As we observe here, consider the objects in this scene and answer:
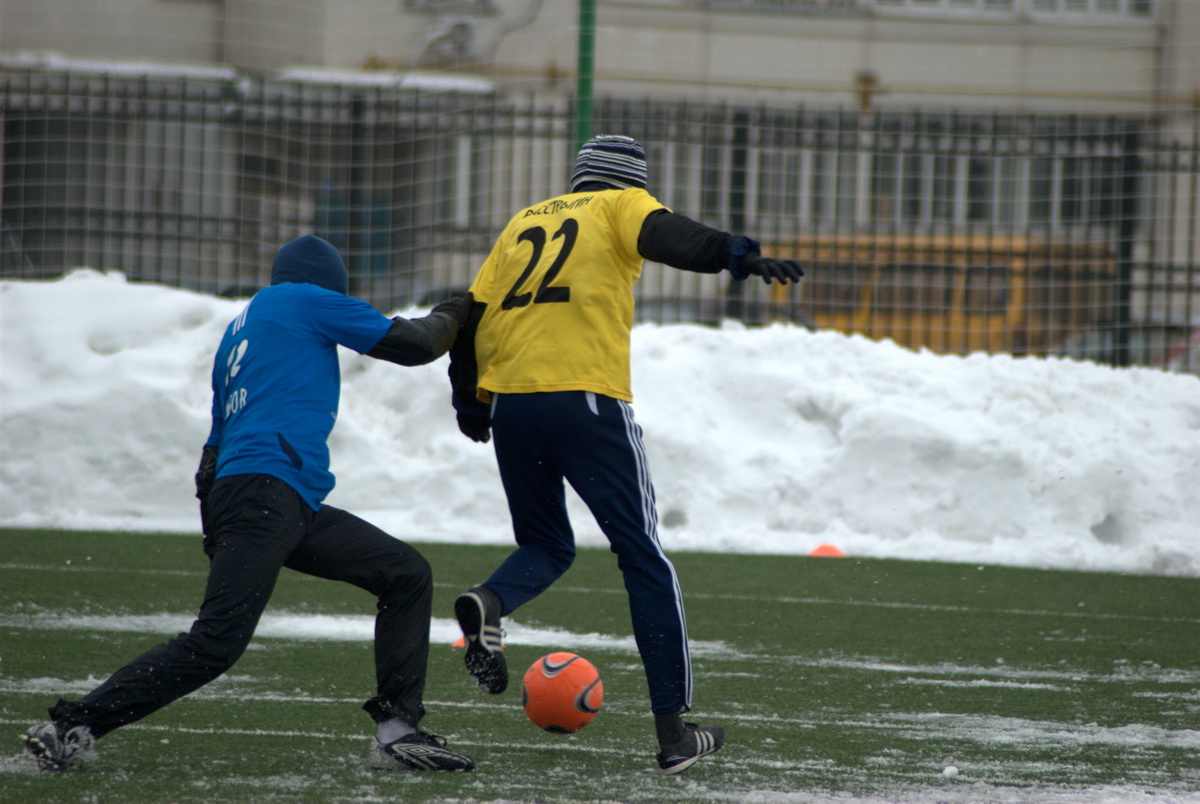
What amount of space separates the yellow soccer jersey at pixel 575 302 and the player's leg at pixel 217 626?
3.12 ft

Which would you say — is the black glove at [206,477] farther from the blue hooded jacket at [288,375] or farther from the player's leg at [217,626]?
the player's leg at [217,626]

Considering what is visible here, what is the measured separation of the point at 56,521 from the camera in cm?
1121

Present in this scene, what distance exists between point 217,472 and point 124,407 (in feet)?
26.3

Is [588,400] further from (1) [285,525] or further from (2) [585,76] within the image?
(2) [585,76]

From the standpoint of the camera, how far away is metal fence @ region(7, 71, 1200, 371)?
1533 cm

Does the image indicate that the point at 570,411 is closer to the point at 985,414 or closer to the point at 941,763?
the point at 941,763

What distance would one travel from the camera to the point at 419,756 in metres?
4.56

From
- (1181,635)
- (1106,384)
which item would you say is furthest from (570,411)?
(1106,384)

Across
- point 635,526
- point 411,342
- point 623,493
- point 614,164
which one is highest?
point 614,164

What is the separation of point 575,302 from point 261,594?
1.42m

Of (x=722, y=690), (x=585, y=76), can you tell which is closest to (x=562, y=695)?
(x=722, y=690)

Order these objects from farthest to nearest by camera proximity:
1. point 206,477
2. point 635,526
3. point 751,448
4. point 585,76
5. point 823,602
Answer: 1. point 585,76
2. point 751,448
3. point 823,602
4. point 635,526
5. point 206,477

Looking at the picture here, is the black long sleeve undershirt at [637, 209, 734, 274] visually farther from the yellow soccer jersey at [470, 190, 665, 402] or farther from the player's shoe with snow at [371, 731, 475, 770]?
the player's shoe with snow at [371, 731, 475, 770]

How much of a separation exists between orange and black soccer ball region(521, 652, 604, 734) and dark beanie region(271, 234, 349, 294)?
1.51 meters
